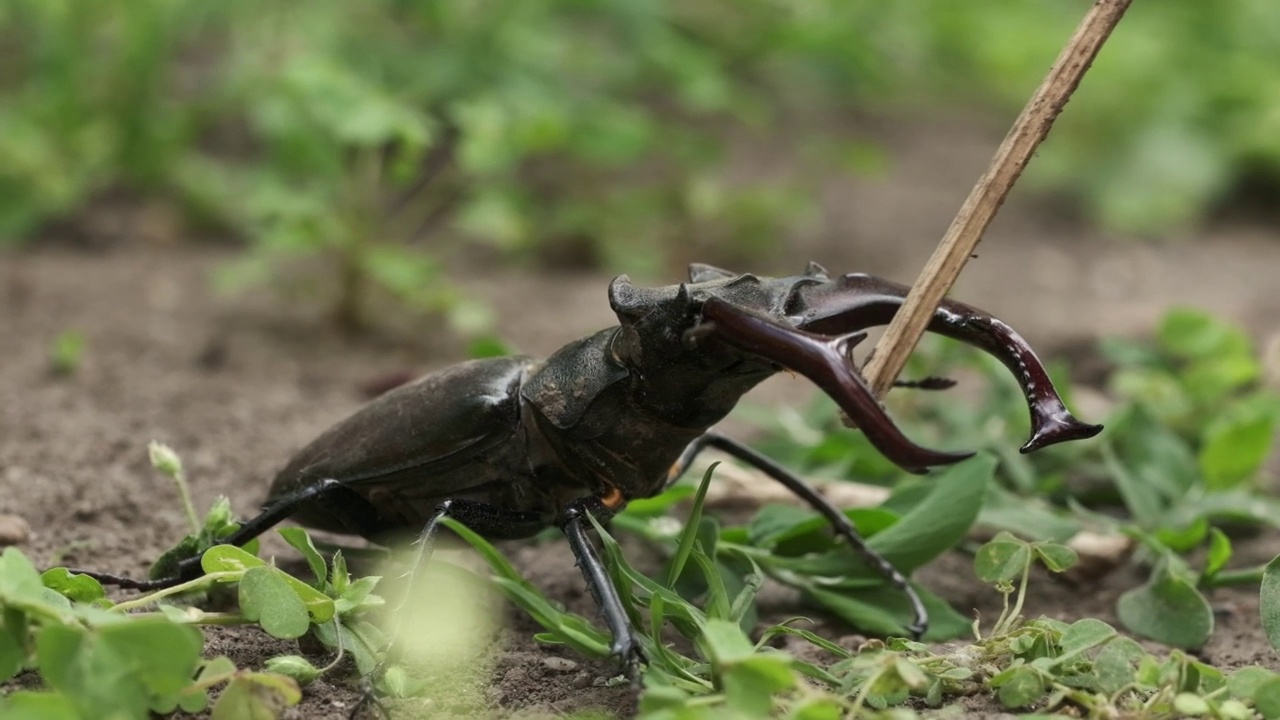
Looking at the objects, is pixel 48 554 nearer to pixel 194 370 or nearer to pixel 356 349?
pixel 194 370

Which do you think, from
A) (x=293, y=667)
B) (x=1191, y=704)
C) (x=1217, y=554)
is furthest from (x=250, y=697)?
(x=1217, y=554)

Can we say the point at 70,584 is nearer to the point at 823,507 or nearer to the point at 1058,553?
the point at 823,507

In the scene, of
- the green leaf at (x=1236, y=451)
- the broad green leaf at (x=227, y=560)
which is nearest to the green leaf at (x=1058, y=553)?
the green leaf at (x=1236, y=451)

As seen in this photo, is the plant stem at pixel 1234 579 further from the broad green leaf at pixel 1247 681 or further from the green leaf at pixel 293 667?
the green leaf at pixel 293 667

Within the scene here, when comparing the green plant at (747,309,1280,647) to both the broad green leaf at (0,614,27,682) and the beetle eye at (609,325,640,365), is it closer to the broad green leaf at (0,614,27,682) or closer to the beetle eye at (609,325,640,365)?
the beetle eye at (609,325,640,365)

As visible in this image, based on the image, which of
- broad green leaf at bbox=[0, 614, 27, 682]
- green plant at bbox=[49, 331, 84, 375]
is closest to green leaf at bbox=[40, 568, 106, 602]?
broad green leaf at bbox=[0, 614, 27, 682]
